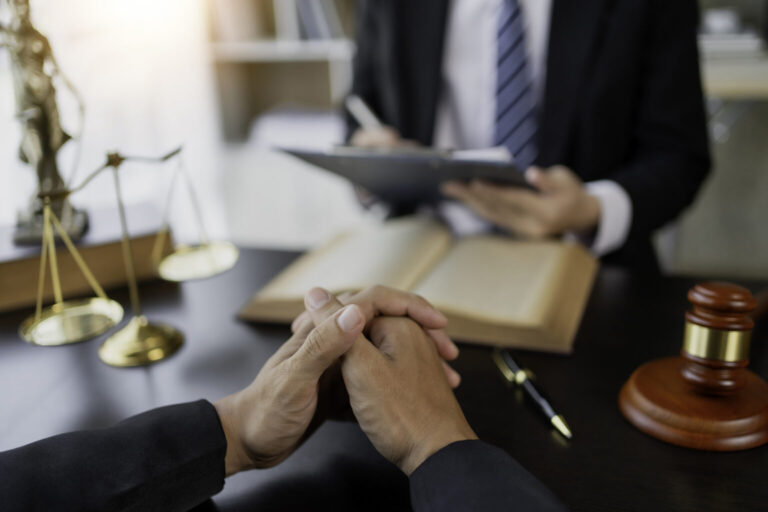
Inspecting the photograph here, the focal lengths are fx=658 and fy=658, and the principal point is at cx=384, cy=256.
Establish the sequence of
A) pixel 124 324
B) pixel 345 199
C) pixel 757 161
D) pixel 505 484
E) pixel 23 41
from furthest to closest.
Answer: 1. pixel 345 199
2. pixel 757 161
3. pixel 124 324
4. pixel 23 41
5. pixel 505 484

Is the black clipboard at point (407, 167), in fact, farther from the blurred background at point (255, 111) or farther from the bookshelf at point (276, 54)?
the bookshelf at point (276, 54)

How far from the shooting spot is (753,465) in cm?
63

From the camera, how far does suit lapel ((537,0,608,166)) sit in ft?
4.77

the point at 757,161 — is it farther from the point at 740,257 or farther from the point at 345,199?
the point at 345,199

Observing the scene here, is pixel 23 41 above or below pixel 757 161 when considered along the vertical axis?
above

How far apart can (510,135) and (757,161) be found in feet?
6.30

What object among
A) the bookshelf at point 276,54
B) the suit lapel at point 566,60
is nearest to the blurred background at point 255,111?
the bookshelf at point 276,54

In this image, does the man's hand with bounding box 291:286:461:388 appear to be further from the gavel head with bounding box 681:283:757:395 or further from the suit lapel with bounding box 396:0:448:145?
the suit lapel with bounding box 396:0:448:145

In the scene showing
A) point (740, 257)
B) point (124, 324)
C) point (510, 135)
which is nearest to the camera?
point (124, 324)

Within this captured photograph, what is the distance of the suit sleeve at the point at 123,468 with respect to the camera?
0.58 meters

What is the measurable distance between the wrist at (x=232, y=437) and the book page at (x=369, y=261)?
28cm

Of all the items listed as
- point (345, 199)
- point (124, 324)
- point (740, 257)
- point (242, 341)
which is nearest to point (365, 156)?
point (242, 341)

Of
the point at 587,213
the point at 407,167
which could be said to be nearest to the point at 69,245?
the point at 407,167

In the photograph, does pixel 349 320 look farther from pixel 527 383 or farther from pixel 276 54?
pixel 276 54
